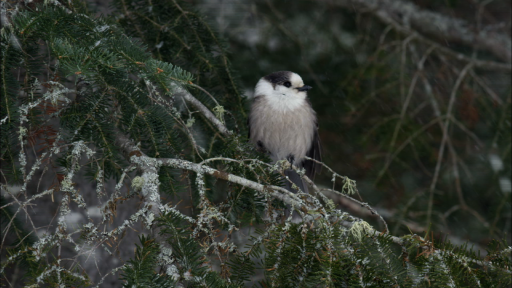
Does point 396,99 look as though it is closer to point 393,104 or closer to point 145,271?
point 393,104

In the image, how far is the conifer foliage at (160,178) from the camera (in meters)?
1.29

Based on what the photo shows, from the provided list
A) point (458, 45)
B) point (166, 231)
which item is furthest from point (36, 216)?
point (458, 45)

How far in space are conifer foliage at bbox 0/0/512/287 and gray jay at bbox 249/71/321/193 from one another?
69cm

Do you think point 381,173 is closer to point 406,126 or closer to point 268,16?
point 406,126

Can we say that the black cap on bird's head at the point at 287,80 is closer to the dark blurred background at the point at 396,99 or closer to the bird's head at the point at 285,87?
the bird's head at the point at 285,87

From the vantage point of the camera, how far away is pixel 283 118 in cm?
294

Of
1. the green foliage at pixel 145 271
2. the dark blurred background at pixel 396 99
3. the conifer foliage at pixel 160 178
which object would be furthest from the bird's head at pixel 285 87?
the green foliage at pixel 145 271

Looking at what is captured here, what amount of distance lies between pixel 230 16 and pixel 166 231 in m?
2.50

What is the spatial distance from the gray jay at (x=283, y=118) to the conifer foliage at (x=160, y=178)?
69 cm

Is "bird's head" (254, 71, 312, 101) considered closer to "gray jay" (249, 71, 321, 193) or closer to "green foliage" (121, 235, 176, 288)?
"gray jay" (249, 71, 321, 193)

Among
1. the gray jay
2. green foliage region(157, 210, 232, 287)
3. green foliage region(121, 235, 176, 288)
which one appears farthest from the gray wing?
green foliage region(121, 235, 176, 288)

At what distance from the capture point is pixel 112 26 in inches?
69.2

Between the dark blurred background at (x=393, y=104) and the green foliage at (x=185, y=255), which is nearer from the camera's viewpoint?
the green foliage at (x=185, y=255)

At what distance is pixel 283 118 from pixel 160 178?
131 cm
